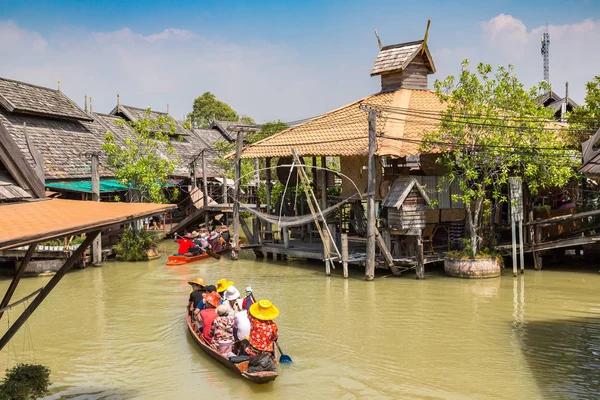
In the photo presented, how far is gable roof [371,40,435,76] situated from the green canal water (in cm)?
806

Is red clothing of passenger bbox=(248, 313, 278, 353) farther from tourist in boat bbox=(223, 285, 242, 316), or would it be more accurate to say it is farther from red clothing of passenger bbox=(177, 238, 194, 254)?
red clothing of passenger bbox=(177, 238, 194, 254)

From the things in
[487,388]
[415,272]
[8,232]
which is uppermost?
[8,232]

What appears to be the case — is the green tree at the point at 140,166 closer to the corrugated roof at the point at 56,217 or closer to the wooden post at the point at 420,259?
the wooden post at the point at 420,259

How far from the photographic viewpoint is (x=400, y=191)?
54.3 feet

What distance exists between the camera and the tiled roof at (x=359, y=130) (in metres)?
17.3

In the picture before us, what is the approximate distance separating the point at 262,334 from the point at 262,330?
0.22ft

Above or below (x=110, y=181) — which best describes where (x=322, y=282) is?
below

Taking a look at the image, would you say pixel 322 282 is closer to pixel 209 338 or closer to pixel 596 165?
pixel 209 338

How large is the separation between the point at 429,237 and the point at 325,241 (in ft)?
11.5

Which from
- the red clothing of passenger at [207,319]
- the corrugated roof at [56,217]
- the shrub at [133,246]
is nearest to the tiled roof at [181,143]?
the shrub at [133,246]

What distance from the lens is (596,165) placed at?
26.2ft

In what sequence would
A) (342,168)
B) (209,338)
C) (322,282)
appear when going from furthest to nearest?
(342,168), (322,282), (209,338)

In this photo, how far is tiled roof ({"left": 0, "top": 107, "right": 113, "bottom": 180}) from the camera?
75.6ft

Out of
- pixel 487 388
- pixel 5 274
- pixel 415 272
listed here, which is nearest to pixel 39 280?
pixel 5 274
